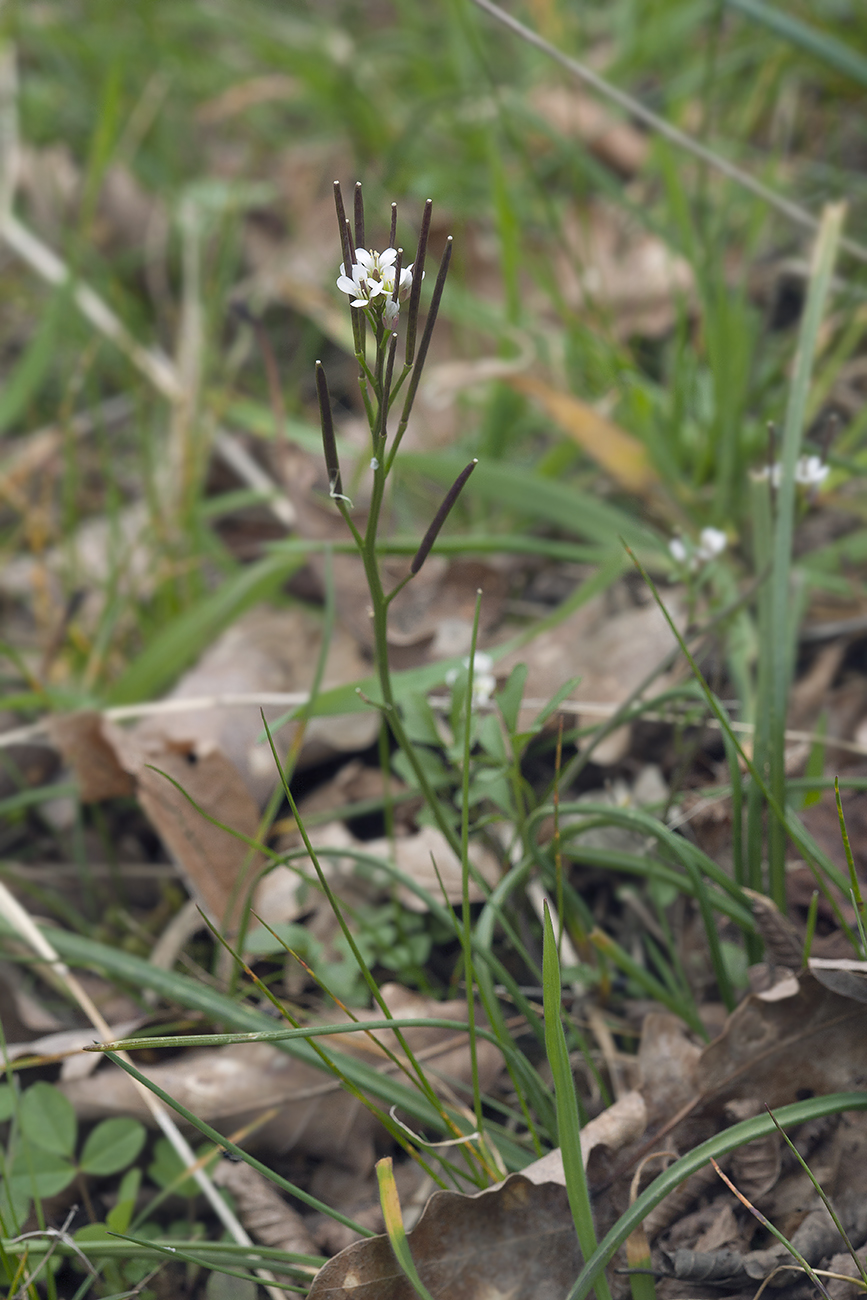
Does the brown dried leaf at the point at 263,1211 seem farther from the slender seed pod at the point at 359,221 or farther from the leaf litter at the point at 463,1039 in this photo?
the slender seed pod at the point at 359,221

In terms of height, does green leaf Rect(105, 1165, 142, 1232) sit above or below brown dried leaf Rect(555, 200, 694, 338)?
below

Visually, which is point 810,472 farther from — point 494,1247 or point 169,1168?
point 169,1168

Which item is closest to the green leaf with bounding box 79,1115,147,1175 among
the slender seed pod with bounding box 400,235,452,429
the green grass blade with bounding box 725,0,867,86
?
the slender seed pod with bounding box 400,235,452,429

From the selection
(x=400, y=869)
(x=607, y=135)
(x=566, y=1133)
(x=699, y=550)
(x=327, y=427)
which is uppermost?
(x=607, y=135)

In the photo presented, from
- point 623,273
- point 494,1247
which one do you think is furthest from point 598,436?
point 494,1247

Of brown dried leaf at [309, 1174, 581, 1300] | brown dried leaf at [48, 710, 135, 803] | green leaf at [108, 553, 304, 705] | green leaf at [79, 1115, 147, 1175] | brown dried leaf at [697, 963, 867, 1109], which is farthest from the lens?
green leaf at [108, 553, 304, 705]

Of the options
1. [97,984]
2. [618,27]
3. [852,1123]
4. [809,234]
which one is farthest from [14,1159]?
[618,27]

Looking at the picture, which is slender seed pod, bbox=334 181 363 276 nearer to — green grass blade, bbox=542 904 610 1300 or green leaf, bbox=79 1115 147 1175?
green grass blade, bbox=542 904 610 1300

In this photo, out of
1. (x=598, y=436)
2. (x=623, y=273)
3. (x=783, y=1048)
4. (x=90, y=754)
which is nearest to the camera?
(x=783, y=1048)
